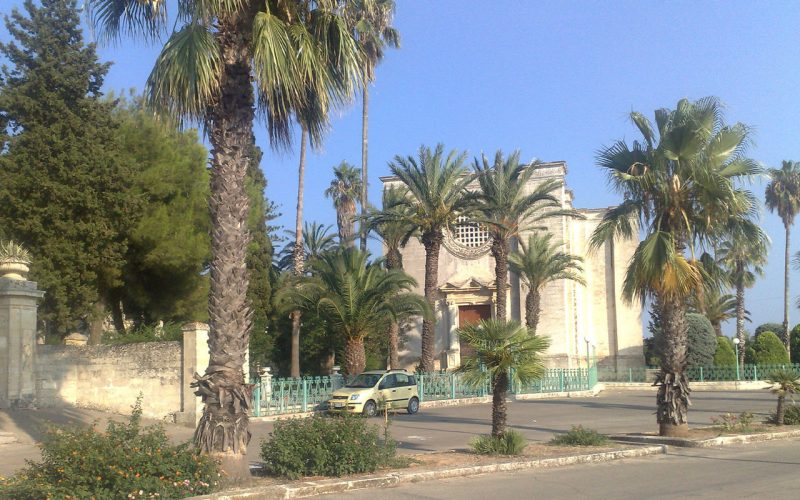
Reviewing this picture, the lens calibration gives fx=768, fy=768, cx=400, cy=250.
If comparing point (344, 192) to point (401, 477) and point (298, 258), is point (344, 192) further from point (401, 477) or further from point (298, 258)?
point (401, 477)

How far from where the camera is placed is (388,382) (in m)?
25.9

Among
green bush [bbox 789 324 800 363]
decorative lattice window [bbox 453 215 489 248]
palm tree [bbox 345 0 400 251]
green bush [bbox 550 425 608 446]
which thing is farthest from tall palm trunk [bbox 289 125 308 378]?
green bush [bbox 789 324 800 363]

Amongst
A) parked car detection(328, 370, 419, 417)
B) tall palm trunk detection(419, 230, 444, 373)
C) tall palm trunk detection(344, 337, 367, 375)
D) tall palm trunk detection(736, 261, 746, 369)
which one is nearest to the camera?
parked car detection(328, 370, 419, 417)

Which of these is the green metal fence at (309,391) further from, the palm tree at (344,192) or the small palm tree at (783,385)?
the palm tree at (344,192)

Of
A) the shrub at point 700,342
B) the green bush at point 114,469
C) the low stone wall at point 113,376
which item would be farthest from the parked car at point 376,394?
the shrub at point 700,342

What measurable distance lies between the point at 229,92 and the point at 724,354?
41.3 m

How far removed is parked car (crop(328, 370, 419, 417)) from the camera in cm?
2438

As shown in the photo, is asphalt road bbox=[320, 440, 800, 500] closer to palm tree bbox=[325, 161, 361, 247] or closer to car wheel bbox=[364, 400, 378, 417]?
car wheel bbox=[364, 400, 378, 417]

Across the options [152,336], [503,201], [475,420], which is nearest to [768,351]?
[503,201]

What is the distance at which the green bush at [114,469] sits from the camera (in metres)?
8.36

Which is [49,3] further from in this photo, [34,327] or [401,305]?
[401,305]

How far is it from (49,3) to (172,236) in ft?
29.1

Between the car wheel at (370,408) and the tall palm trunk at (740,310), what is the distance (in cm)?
3243

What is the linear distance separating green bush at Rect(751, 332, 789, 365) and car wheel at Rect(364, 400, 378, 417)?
29491 mm
